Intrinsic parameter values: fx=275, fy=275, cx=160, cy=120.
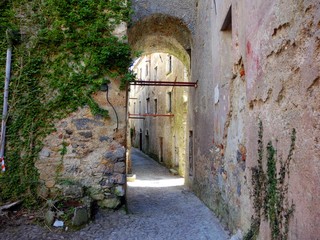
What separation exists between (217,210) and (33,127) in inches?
138

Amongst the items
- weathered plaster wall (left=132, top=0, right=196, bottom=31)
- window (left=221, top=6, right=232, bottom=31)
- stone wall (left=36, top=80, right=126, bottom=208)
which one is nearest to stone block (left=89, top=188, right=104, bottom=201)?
stone wall (left=36, top=80, right=126, bottom=208)

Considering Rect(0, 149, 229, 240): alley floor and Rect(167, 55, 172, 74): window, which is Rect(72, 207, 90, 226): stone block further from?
Rect(167, 55, 172, 74): window

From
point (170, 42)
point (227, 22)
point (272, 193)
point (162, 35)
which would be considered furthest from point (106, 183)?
point (170, 42)

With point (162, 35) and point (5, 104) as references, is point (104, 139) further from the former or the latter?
point (162, 35)

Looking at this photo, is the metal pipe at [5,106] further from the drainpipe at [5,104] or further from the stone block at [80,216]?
the stone block at [80,216]

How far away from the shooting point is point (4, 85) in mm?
4574

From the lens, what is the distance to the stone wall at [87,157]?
4660 millimetres

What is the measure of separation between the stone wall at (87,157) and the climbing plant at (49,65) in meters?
0.16

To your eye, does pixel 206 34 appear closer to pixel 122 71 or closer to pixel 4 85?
pixel 122 71

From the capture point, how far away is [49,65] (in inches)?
189

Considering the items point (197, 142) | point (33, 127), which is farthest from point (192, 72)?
point (33, 127)

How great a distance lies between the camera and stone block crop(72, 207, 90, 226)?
3959 millimetres

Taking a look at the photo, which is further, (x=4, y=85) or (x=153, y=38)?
(x=153, y=38)

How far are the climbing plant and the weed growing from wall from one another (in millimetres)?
3070
